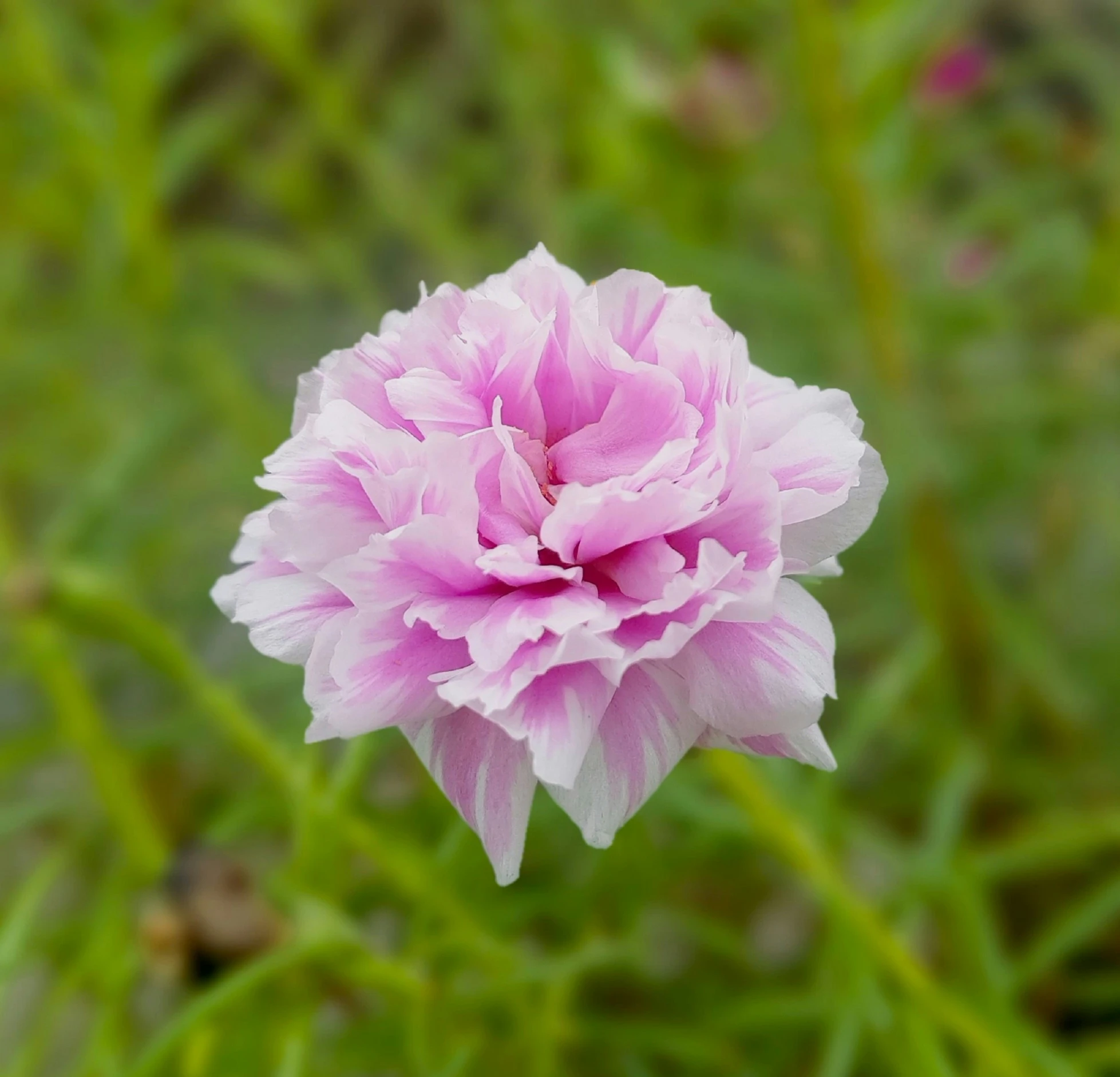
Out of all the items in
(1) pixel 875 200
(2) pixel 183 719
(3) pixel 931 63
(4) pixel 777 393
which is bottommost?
(2) pixel 183 719

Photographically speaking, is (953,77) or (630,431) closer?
(630,431)

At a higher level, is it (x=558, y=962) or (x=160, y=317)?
(x=160, y=317)

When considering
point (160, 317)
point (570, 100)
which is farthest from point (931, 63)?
point (160, 317)

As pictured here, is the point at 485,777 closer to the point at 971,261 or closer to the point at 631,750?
the point at 631,750

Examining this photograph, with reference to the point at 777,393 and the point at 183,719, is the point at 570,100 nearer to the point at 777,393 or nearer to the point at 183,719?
the point at 183,719

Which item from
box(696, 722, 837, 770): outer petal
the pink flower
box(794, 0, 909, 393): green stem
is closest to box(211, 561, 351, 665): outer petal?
the pink flower

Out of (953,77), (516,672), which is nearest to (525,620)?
(516,672)

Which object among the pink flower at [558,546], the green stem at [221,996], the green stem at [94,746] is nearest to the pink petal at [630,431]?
the pink flower at [558,546]
